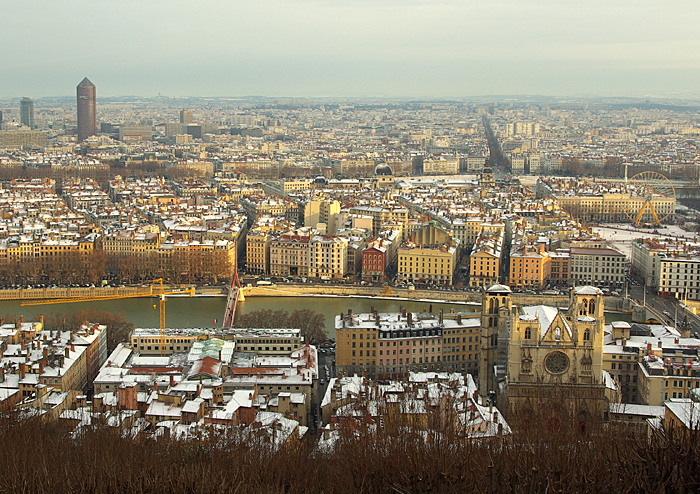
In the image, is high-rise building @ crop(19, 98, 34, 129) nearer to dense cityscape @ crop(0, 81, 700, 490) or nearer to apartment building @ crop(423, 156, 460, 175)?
dense cityscape @ crop(0, 81, 700, 490)

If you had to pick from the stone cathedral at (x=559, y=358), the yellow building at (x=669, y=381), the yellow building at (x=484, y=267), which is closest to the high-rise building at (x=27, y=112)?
the yellow building at (x=484, y=267)

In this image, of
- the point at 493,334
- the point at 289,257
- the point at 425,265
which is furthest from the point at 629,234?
the point at 493,334

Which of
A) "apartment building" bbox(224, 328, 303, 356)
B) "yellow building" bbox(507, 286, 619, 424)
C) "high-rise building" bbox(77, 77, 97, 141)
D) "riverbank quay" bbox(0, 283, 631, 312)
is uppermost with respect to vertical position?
"high-rise building" bbox(77, 77, 97, 141)

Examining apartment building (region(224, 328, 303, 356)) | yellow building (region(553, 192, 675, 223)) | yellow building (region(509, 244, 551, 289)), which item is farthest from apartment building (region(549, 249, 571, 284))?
yellow building (region(553, 192, 675, 223))

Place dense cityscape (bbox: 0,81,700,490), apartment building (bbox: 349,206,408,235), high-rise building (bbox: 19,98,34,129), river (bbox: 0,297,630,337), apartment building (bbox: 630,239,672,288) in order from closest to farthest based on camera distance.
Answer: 1. dense cityscape (bbox: 0,81,700,490)
2. river (bbox: 0,297,630,337)
3. apartment building (bbox: 630,239,672,288)
4. apartment building (bbox: 349,206,408,235)
5. high-rise building (bbox: 19,98,34,129)

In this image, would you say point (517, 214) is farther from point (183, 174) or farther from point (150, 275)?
point (183, 174)

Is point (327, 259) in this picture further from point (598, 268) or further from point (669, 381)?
point (669, 381)

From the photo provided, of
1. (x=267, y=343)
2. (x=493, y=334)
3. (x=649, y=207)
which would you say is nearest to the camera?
(x=493, y=334)
